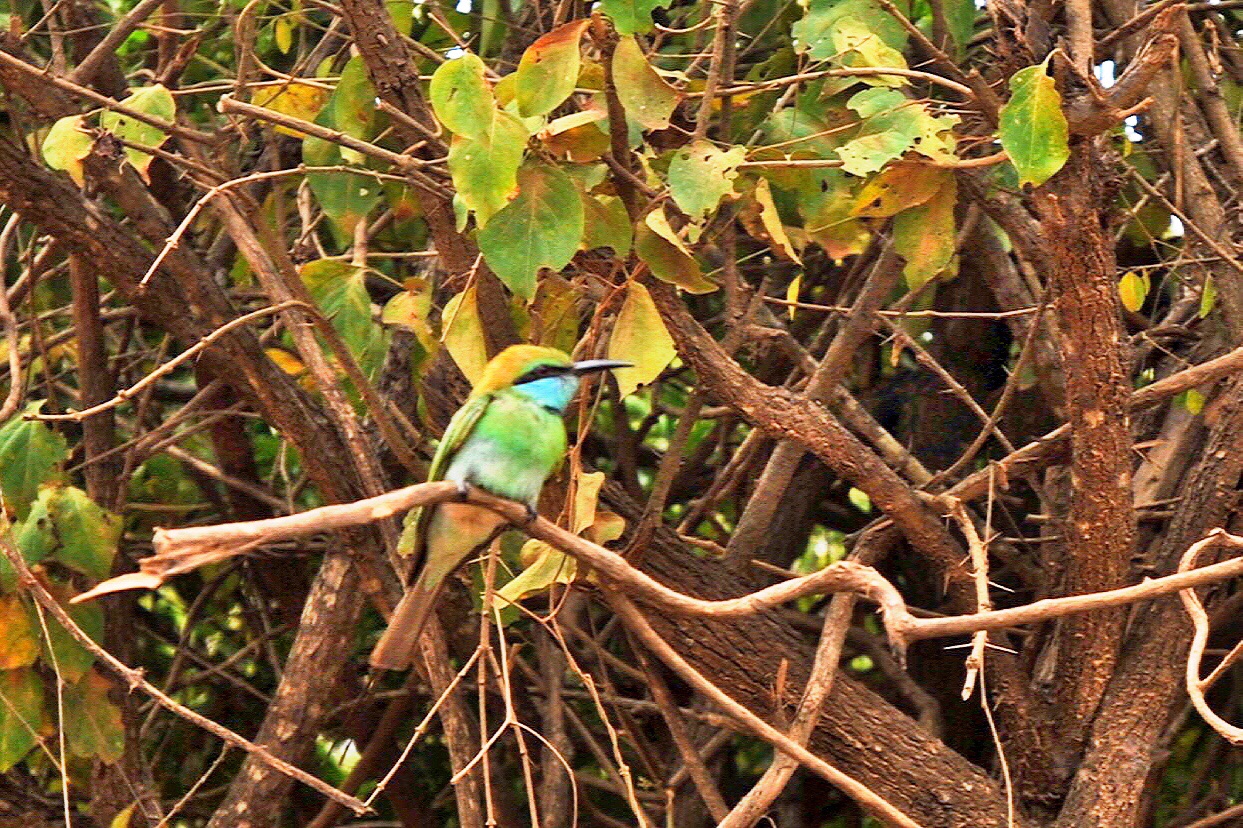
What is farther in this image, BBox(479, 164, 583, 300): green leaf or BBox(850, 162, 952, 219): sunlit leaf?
BBox(850, 162, 952, 219): sunlit leaf

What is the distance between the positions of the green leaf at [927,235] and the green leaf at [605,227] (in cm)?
42

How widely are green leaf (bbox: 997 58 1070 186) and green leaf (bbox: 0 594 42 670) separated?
1.87 m

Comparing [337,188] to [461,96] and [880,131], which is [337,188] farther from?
[880,131]

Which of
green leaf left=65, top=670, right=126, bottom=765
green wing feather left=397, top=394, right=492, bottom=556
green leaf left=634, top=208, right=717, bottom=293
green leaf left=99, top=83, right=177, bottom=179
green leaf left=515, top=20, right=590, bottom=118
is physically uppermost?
green leaf left=515, top=20, right=590, bottom=118

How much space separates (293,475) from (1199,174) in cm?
234

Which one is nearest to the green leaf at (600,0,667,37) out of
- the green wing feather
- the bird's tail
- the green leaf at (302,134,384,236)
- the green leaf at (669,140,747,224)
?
the green leaf at (669,140,747,224)

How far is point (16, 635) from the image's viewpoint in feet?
9.61

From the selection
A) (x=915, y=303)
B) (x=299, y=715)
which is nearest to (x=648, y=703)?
(x=299, y=715)

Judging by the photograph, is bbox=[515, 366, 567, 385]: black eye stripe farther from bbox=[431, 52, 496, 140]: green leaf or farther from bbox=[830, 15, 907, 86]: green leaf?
bbox=[830, 15, 907, 86]: green leaf

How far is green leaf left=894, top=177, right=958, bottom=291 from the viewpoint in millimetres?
2527

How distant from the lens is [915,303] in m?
3.45

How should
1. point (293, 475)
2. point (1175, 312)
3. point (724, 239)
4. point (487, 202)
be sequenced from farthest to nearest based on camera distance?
point (293, 475), point (1175, 312), point (724, 239), point (487, 202)

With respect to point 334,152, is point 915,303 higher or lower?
lower

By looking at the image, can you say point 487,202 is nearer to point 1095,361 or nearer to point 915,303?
point 1095,361
